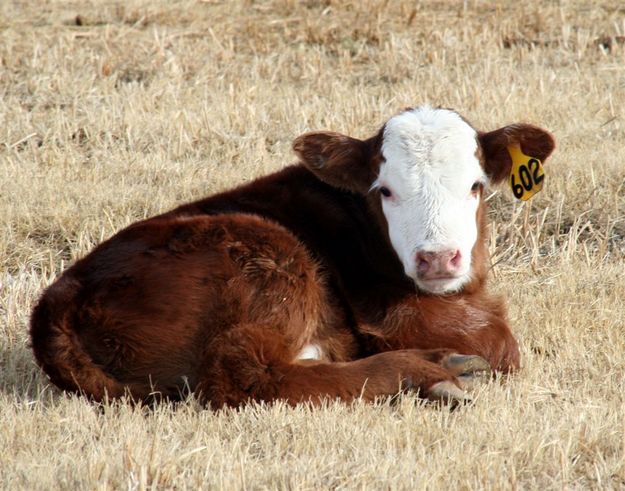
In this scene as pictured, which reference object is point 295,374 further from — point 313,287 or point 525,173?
point 525,173

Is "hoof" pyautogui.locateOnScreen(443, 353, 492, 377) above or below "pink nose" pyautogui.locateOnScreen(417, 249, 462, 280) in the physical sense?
below

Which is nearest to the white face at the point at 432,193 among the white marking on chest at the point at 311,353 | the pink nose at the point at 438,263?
the pink nose at the point at 438,263

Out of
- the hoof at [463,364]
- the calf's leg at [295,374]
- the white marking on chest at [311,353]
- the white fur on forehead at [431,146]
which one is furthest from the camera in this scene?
the white fur on forehead at [431,146]

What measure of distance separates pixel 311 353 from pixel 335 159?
3.59ft

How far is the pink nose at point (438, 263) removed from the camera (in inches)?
217

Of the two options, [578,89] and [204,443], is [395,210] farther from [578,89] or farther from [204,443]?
[578,89]

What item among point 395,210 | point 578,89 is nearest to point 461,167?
point 395,210

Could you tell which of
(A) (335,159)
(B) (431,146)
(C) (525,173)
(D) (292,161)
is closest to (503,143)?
(C) (525,173)

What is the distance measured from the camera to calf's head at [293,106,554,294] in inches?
222

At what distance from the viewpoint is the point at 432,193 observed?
5.78 meters

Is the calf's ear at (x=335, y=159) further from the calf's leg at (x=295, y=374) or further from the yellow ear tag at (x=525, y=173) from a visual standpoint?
the calf's leg at (x=295, y=374)

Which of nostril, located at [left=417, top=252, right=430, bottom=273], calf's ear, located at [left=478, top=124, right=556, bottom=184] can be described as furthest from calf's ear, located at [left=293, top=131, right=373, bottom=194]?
nostril, located at [left=417, top=252, right=430, bottom=273]

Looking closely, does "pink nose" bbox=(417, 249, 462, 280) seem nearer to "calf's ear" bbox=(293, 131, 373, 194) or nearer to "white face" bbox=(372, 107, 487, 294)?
"white face" bbox=(372, 107, 487, 294)

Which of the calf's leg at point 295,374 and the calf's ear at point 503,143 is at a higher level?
the calf's ear at point 503,143
